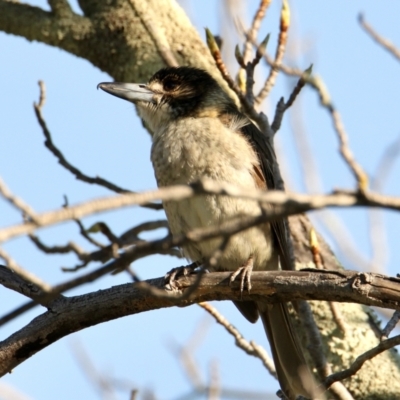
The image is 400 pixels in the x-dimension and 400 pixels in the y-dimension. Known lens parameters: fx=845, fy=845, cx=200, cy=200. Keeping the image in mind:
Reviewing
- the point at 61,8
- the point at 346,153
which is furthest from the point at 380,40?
the point at 61,8

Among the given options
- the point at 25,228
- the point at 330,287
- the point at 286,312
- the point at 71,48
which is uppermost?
the point at 71,48

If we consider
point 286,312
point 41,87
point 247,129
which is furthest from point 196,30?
point 286,312

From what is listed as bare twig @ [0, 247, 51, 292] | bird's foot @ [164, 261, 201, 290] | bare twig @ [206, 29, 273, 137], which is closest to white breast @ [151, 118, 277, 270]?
bird's foot @ [164, 261, 201, 290]

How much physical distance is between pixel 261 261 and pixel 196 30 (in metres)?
2.03

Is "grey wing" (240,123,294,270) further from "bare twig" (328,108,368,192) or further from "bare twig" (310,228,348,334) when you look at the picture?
"bare twig" (328,108,368,192)

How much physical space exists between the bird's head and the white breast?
346 mm

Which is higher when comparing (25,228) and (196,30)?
(196,30)

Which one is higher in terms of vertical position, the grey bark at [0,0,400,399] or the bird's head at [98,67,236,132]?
the grey bark at [0,0,400,399]

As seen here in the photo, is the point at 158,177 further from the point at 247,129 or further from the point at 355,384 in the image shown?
the point at 355,384

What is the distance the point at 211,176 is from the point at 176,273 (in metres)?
0.67

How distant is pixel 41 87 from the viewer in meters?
5.01

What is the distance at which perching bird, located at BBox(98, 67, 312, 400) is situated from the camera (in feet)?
16.2

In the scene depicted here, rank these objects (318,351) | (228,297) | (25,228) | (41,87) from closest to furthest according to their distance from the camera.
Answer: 1. (25,228)
2. (228,297)
3. (318,351)
4. (41,87)

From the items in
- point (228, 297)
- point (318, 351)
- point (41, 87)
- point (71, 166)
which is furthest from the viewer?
point (71, 166)
